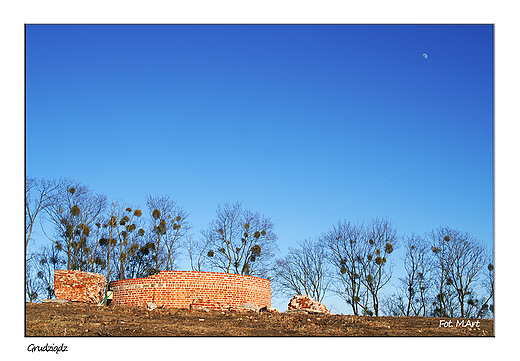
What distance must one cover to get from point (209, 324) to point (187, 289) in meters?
4.34

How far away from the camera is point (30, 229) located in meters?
25.9

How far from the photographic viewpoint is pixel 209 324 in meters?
14.2

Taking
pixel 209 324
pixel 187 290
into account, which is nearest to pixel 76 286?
pixel 187 290

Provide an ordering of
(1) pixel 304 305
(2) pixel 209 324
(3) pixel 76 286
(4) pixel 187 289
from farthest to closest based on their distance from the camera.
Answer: (3) pixel 76 286 → (1) pixel 304 305 → (4) pixel 187 289 → (2) pixel 209 324

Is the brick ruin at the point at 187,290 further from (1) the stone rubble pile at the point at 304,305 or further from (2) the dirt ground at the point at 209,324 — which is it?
(1) the stone rubble pile at the point at 304,305

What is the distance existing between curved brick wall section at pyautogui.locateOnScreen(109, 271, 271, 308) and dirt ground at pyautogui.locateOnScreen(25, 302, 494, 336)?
1.01 m

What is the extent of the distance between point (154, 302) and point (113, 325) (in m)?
5.10

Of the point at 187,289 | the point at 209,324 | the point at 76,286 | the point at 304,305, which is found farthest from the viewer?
the point at 76,286

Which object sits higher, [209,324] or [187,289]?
[187,289]

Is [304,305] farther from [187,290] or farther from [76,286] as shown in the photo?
[76,286]

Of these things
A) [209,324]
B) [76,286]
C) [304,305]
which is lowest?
[304,305]

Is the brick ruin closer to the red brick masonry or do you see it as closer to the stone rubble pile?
the red brick masonry

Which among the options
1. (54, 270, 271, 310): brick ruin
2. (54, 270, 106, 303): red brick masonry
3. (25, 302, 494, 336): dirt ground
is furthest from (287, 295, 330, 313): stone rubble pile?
(54, 270, 106, 303): red brick masonry
